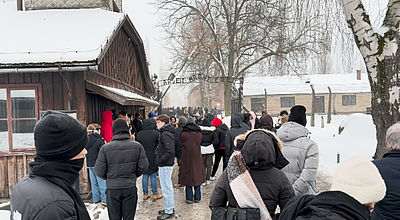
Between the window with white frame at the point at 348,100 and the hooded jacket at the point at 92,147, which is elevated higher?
the window with white frame at the point at 348,100

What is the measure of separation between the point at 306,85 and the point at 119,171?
137ft

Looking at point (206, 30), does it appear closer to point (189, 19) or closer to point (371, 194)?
point (189, 19)

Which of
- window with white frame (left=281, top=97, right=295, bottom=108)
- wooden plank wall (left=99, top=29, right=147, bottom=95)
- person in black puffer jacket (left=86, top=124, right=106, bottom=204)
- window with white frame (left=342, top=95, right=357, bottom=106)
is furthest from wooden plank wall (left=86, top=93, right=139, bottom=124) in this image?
window with white frame (left=342, top=95, right=357, bottom=106)

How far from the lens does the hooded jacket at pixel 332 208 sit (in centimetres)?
167

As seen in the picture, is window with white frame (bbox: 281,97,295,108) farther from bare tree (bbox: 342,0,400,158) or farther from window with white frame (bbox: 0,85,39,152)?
window with white frame (bbox: 0,85,39,152)

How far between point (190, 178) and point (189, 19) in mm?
21283

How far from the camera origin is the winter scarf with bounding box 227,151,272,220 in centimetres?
286

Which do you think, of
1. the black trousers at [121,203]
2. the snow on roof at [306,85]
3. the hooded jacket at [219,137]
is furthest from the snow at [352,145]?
the snow on roof at [306,85]

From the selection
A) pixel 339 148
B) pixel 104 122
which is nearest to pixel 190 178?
pixel 104 122

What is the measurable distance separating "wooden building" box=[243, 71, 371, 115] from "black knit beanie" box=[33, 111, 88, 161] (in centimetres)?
4090

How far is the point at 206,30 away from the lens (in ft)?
88.9

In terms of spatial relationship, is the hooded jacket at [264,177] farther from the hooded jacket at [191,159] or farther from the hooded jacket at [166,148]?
the hooded jacket at [191,159]

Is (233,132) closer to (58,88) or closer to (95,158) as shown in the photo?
(95,158)

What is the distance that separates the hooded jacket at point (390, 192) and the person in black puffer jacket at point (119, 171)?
342cm
